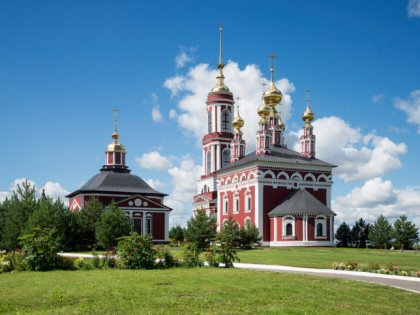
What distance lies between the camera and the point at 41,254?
19.7 m

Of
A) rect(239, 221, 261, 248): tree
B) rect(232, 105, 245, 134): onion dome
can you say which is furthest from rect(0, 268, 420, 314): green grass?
rect(232, 105, 245, 134): onion dome

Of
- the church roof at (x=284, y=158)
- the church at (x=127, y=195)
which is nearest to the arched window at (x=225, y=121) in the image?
the church roof at (x=284, y=158)

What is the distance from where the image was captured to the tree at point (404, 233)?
44031 millimetres

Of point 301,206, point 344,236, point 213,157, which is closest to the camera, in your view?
point 301,206

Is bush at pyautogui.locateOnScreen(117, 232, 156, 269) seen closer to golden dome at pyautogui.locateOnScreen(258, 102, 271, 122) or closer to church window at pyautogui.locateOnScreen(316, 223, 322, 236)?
church window at pyautogui.locateOnScreen(316, 223, 322, 236)

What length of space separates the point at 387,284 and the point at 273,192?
34778 millimetres

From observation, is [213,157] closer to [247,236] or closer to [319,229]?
[319,229]

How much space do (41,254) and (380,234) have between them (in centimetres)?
3672

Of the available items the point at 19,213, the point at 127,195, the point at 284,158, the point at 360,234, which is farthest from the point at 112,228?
the point at 360,234

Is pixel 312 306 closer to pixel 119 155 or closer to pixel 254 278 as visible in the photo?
pixel 254 278

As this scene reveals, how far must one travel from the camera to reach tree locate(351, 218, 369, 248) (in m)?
53.5

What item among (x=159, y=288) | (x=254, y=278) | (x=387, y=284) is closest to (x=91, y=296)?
(x=159, y=288)

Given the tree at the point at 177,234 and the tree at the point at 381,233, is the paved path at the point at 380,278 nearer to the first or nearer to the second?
the tree at the point at 381,233

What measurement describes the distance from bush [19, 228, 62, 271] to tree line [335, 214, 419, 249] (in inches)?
1327
